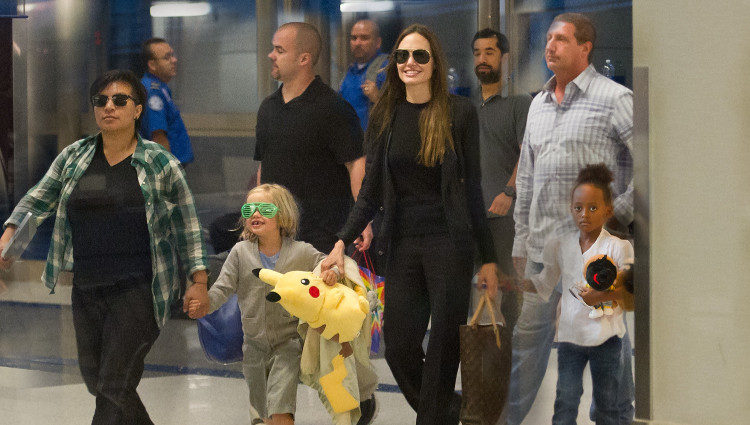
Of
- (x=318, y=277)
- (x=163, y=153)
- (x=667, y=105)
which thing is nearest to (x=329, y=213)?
(x=318, y=277)

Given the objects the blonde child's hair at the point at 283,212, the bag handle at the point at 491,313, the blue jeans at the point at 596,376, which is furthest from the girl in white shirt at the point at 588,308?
the blonde child's hair at the point at 283,212

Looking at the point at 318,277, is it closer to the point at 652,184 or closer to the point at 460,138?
A: the point at 460,138

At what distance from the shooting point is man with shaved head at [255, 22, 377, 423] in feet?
15.7

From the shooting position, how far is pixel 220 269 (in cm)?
487

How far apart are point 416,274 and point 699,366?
1.06m

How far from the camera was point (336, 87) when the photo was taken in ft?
15.8

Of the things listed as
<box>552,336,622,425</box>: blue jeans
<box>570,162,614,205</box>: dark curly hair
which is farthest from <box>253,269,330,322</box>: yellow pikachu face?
<box>570,162,614,205</box>: dark curly hair

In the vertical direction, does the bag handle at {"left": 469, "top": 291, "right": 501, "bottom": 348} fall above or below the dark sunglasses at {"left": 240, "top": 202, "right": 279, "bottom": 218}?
below

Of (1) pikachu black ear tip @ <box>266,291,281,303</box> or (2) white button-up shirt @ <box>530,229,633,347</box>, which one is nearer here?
(2) white button-up shirt @ <box>530,229,633,347</box>

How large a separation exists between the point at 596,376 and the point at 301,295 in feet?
3.52

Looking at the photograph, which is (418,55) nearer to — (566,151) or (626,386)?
(566,151)

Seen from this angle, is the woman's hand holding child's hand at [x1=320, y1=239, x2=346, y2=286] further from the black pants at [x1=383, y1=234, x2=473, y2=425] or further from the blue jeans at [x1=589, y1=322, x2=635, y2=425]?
the blue jeans at [x1=589, y1=322, x2=635, y2=425]

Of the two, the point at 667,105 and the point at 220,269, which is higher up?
the point at 667,105

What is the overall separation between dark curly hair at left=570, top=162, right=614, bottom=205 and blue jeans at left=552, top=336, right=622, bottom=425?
1.66ft
